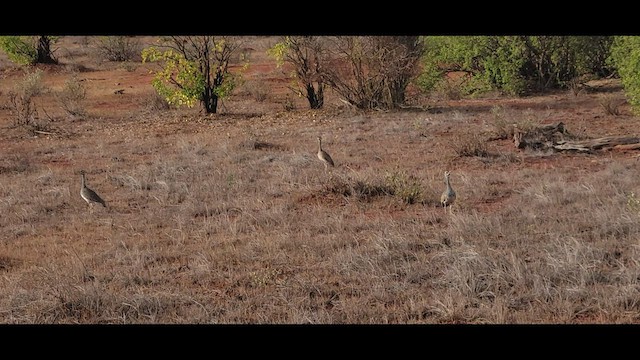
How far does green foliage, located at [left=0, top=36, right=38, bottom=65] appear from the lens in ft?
101

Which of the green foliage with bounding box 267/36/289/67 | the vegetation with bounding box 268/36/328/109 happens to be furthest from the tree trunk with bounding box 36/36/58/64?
the vegetation with bounding box 268/36/328/109

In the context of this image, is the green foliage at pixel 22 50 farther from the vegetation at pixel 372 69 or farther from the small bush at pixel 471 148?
the small bush at pixel 471 148

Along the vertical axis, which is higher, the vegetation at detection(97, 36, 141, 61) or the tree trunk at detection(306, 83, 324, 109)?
the vegetation at detection(97, 36, 141, 61)

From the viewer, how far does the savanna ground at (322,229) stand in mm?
5145

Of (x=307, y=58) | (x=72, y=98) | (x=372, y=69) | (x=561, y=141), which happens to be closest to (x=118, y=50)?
(x=72, y=98)

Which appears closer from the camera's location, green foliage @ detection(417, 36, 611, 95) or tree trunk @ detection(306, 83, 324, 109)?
tree trunk @ detection(306, 83, 324, 109)

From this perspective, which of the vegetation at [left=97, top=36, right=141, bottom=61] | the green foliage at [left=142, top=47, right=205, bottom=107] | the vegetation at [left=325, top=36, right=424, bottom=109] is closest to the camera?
the vegetation at [left=325, top=36, right=424, bottom=109]

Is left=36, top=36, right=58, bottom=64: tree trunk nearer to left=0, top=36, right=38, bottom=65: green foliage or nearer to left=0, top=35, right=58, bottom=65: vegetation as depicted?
left=0, top=35, right=58, bottom=65: vegetation

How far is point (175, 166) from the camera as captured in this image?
11.9m

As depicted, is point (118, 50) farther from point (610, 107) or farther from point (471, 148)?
point (471, 148)

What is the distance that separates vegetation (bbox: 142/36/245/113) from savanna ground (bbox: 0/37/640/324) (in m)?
3.92

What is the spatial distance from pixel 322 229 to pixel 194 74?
14.4 metres

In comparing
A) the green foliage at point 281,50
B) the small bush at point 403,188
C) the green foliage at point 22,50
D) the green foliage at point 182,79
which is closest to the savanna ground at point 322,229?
the small bush at point 403,188

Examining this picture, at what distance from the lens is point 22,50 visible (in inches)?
1283
